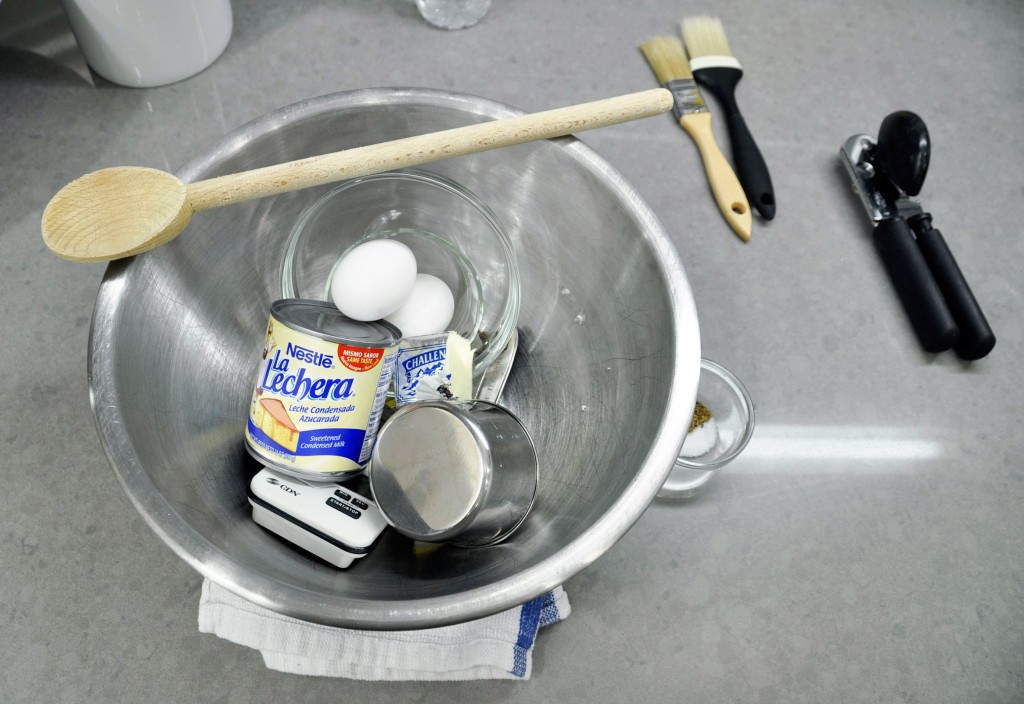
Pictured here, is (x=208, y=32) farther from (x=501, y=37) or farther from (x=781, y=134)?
(x=781, y=134)

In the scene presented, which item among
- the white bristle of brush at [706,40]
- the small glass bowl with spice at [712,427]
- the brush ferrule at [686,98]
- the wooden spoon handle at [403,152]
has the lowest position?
the small glass bowl with spice at [712,427]

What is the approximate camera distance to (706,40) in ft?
3.24

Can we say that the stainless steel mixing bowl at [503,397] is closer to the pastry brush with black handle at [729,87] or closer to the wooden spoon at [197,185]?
the wooden spoon at [197,185]

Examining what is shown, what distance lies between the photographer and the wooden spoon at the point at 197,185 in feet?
1.92

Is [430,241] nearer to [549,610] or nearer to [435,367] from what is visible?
[435,367]

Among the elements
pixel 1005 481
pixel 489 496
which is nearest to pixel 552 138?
pixel 489 496

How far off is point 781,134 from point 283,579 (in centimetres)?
79

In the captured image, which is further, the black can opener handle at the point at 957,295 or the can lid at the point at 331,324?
the black can opener handle at the point at 957,295

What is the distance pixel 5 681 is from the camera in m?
0.66

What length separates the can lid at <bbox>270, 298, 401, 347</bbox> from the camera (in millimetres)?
615

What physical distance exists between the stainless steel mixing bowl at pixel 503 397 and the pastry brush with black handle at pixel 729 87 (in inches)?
11.7

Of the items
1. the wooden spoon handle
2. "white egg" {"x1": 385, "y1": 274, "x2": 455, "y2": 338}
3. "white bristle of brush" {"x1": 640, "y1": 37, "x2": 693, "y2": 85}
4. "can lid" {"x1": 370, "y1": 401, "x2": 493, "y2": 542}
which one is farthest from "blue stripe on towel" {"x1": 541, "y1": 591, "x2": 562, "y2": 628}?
"white bristle of brush" {"x1": 640, "y1": 37, "x2": 693, "y2": 85}

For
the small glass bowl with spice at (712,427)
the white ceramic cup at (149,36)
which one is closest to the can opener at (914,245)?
the small glass bowl with spice at (712,427)

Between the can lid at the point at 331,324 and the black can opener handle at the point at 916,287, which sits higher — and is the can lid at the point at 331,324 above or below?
above
